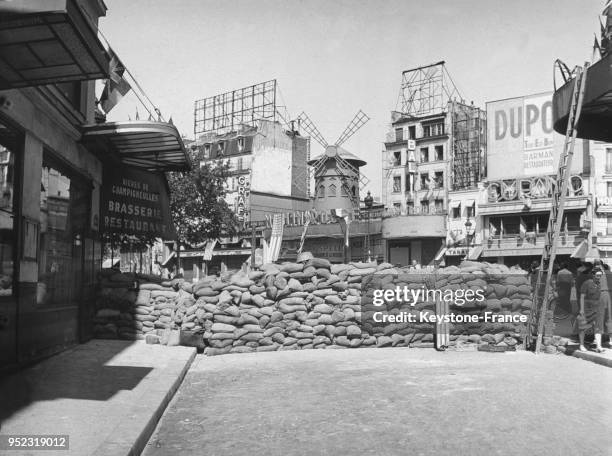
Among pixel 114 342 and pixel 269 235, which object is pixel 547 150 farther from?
pixel 114 342

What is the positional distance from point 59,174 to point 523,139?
48858 mm

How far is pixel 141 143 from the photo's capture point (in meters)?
13.0

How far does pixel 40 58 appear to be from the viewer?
6.20 m

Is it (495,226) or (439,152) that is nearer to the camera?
(495,226)

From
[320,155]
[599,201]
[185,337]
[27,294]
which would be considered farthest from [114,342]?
[320,155]

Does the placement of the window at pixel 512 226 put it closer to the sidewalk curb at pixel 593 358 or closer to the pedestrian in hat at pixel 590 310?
the pedestrian in hat at pixel 590 310

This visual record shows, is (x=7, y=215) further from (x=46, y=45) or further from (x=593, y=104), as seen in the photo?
(x=593, y=104)

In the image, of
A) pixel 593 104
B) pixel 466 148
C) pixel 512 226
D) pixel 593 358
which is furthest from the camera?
pixel 466 148

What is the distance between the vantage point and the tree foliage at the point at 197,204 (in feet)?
107

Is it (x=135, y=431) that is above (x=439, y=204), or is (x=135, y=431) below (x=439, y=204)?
below

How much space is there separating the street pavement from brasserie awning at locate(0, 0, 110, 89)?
10.4 ft

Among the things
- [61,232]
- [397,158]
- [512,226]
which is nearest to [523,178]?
[512,226]

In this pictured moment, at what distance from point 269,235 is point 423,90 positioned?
23.4m

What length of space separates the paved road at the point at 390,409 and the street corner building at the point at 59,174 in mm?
2454
